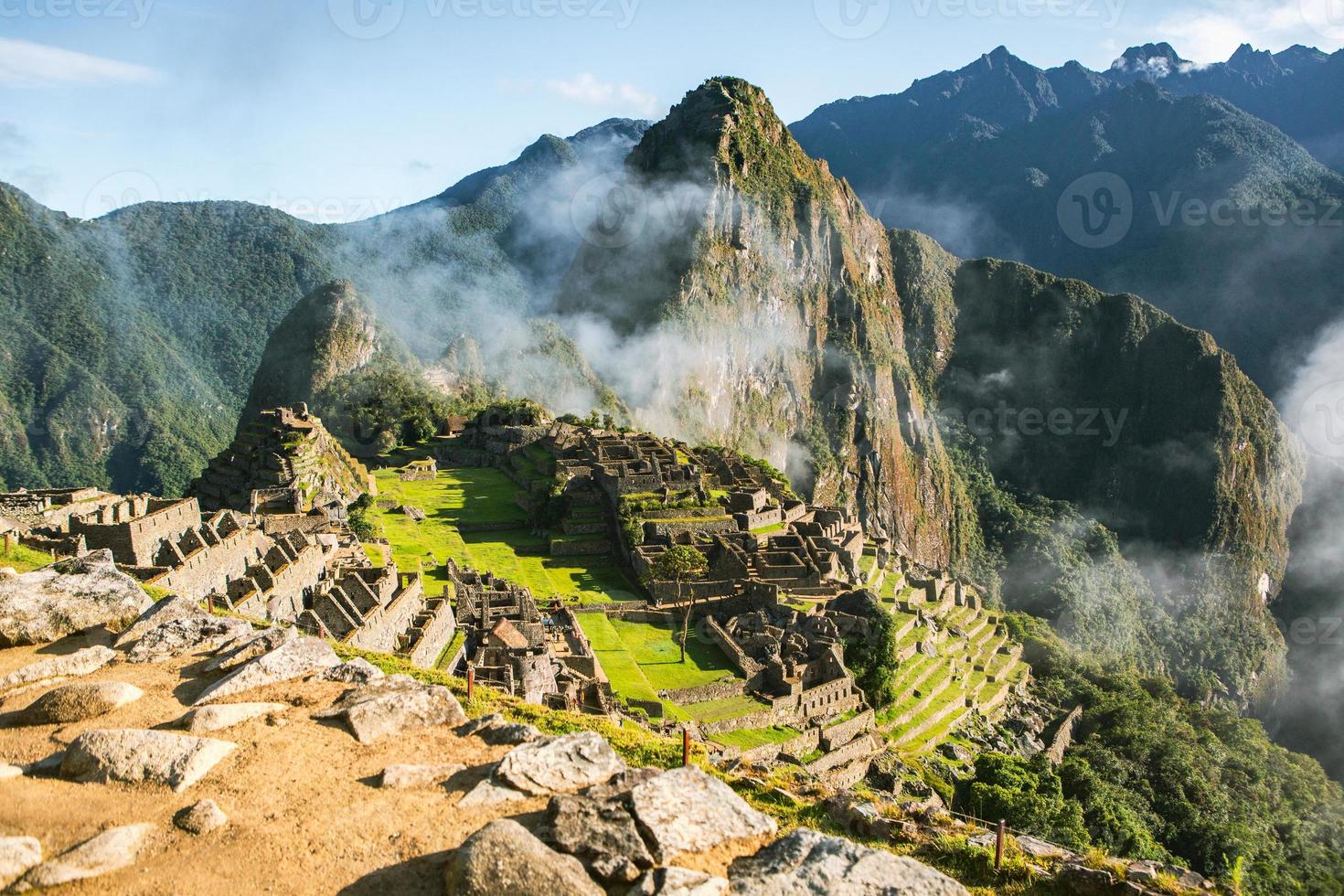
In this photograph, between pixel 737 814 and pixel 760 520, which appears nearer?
pixel 737 814

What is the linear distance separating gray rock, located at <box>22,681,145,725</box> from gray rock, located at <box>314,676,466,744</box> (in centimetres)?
207

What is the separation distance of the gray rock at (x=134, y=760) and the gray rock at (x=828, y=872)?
16.4 feet

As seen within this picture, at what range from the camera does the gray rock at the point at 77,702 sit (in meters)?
9.45

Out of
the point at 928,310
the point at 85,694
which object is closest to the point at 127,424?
the point at 85,694

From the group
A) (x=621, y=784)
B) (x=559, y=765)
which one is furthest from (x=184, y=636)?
(x=621, y=784)

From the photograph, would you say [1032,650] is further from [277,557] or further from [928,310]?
[928,310]

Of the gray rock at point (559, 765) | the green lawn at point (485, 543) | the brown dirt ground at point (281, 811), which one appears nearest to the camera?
the brown dirt ground at point (281, 811)

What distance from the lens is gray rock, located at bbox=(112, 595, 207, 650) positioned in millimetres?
11852

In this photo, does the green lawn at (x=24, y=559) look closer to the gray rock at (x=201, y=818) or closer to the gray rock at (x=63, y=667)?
the gray rock at (x=63, y=667)

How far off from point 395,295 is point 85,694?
128189mm

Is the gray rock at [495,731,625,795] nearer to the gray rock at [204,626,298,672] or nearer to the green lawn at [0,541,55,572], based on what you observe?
the gray rock at [204,626,298,672]

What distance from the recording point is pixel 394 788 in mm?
8773

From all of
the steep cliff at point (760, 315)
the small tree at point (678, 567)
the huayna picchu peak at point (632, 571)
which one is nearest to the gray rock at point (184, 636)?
the huayna picchu peak at point (632, 571)

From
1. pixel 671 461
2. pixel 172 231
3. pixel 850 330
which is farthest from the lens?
pixel 850 330
